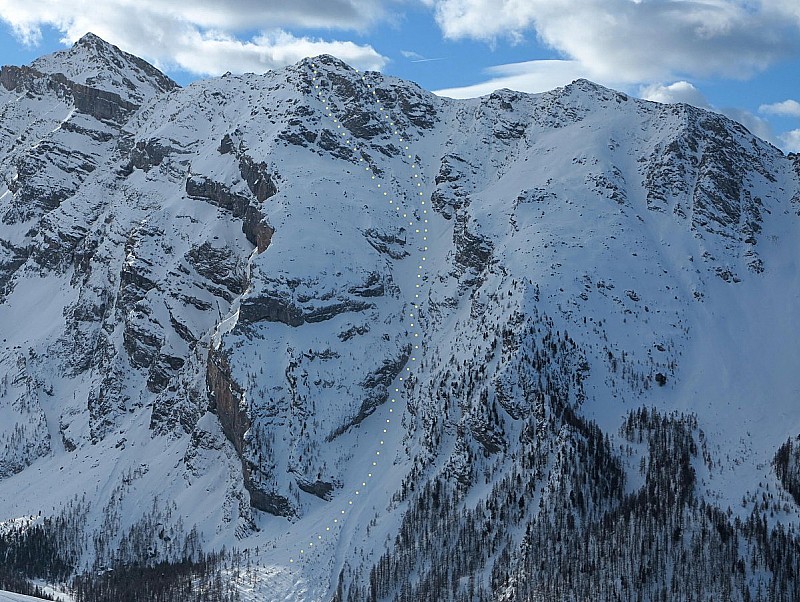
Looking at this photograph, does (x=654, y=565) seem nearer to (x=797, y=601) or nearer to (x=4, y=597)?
(x=797, y=601)

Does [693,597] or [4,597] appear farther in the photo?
[693,597]

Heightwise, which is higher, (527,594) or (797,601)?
(797,601)

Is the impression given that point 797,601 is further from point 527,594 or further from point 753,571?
point 527,594

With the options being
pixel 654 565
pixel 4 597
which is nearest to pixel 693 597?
pixel 654 565

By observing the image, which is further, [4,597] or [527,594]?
[527,594]

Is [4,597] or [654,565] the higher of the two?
[654,565]

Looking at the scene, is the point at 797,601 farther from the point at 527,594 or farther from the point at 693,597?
the point at 527,594

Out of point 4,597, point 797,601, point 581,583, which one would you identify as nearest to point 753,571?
point 797,601

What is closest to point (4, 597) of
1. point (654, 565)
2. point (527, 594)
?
point (527, 594)
